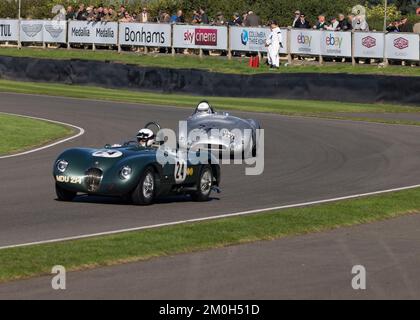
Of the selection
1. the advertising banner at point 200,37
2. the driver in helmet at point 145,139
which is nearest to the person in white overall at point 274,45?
the advertising banner at point 200,37

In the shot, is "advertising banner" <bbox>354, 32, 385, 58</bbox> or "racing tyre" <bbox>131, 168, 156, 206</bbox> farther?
"advertising banner" <bbox>354, 32, 385, 58</bbox>

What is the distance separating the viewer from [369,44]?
3922 centimetres

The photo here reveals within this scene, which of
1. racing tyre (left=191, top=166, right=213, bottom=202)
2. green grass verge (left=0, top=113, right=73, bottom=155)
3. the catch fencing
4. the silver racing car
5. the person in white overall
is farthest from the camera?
the person in white overall

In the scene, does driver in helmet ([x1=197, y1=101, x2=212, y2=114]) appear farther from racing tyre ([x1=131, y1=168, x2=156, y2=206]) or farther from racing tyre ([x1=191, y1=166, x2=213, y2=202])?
racing tyre ([x1=131, y1=168, x2=156, y2=206])

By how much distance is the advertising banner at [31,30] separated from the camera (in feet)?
162

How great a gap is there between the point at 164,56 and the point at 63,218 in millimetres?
32007

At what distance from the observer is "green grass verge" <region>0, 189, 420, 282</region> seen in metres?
10.8

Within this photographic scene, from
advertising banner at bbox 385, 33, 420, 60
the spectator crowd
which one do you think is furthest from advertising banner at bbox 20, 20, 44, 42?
advertising banner at bbox 385, 33, 420, 60

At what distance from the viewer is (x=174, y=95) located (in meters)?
37.8

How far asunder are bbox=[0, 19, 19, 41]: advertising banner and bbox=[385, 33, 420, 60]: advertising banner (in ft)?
61.9

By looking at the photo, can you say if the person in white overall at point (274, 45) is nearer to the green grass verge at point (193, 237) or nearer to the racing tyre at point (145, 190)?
the green grass verge at point (193, 237)

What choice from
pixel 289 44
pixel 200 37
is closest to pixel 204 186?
pixel 289 44

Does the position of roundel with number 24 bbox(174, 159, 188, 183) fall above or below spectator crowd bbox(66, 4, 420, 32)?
below
